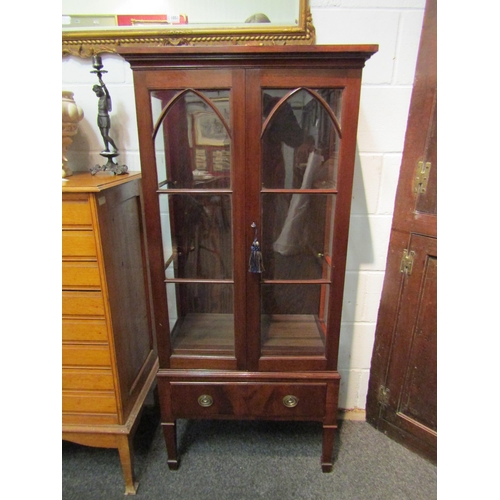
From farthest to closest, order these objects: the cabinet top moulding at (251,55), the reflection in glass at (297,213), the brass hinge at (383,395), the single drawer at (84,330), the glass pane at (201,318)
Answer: the brass hinge at (383,395), the glass pane at (201,318), the single drawer at (84,330), the reflection in glass at (297,213), the cabinet top moulding at (251,55)

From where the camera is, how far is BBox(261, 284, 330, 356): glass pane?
1.20m

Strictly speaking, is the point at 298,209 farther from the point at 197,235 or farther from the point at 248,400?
the point at 248,400

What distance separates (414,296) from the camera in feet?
4.30

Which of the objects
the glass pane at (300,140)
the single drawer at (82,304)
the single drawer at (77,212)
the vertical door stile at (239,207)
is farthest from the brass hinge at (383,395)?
the single drawer at (77,212)

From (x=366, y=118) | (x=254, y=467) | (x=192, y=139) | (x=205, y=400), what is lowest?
(x=254, y=467)

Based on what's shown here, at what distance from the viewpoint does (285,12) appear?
1.17m

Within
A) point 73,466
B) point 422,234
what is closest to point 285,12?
point 422,234

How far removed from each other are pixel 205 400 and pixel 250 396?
16 cm

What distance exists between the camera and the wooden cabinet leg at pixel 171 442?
4.23 feet

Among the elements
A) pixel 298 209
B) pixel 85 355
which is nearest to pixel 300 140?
pixel 298 209

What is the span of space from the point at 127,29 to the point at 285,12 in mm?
552

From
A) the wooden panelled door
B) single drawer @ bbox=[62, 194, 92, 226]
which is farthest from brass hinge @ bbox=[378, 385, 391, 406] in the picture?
single drawer @ bbox=[62, 194, 92, 226]

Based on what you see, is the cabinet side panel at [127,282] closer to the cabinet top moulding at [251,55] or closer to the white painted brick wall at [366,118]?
the white painted brick wall at [366,118]

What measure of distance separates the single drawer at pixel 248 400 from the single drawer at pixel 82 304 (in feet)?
1.26
